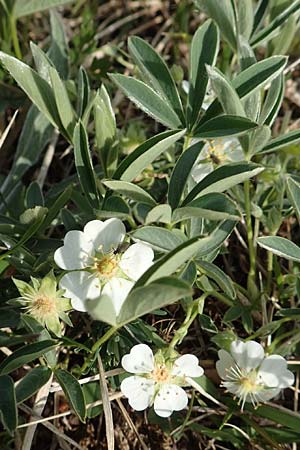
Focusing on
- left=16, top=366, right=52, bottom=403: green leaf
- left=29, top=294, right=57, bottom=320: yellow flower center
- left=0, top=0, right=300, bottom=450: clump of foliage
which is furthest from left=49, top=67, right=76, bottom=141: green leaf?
left=16, top=366, right=52, bottom=403: green leaf

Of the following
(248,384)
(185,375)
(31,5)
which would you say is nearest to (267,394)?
(248,384)

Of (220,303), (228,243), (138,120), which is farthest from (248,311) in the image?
(138,120)

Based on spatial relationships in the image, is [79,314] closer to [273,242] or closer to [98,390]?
[98,390]

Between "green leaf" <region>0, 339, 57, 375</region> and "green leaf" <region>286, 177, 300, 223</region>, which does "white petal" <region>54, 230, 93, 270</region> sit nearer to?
"green leaf" <region>0, 339, 57, 375</region>

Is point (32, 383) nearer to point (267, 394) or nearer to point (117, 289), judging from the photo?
point (117, 289)

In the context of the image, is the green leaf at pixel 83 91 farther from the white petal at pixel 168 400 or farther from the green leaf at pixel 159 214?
the white petal at pixel 168 400

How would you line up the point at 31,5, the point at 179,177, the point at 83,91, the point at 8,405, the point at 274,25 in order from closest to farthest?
the point at 8,405 < the point at 179,177 < the point at 83,91 < the point at 274,25 < the point at 31,5

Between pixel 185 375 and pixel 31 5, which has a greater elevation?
pixel 31 5
